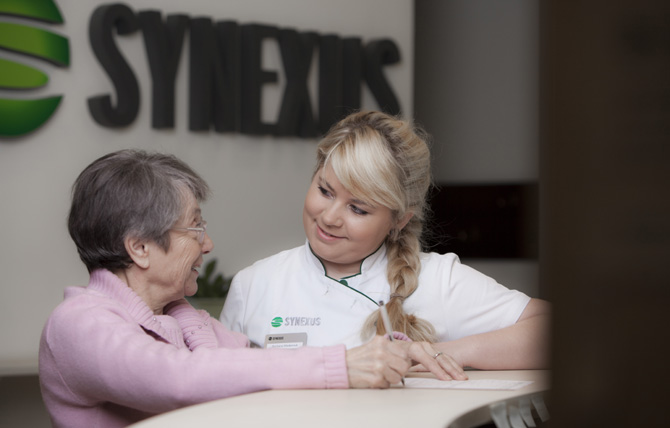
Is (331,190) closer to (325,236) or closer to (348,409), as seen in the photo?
(325,236)

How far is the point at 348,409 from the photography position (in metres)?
1.33

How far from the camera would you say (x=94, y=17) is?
412cm

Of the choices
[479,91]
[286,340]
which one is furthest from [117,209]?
[479,91]

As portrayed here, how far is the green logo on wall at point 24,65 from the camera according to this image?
12.7 ft

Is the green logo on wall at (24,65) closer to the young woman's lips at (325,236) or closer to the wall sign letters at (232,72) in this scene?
the wall sign letters at (232,72)

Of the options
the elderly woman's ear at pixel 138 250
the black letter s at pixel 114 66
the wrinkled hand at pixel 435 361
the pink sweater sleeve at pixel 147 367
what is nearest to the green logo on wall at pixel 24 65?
the black letter s at pixel 114 66

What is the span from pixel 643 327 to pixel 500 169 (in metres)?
5.07

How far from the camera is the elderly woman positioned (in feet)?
4.74

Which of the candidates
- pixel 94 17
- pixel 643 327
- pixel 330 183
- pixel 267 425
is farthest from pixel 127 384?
pixel 94 17

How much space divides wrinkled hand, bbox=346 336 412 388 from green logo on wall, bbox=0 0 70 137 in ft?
9.69

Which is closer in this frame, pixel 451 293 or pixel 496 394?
pixel 496 394

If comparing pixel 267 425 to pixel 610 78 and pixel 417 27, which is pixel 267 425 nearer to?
pixel 610 78

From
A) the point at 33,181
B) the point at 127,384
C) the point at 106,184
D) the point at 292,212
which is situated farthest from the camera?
the point at 292,212

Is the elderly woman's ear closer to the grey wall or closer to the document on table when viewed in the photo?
the document on table
